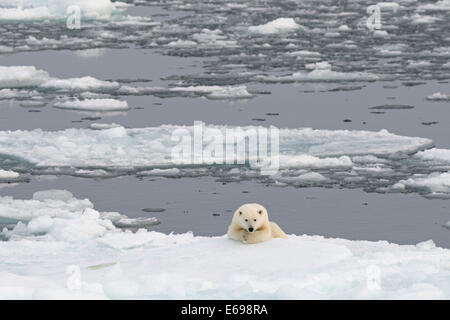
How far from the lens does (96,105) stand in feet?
46.8

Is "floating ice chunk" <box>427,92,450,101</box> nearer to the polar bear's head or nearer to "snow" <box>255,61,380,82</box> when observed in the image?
"snow" <box>255,61,380,82</box>

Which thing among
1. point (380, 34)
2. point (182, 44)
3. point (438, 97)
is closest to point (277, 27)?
point (380, 34)

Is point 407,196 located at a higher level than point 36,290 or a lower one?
higher

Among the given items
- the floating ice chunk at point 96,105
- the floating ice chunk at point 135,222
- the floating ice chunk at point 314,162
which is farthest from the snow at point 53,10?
the floating ice chunk at point 135,222

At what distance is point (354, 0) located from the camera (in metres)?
26.7

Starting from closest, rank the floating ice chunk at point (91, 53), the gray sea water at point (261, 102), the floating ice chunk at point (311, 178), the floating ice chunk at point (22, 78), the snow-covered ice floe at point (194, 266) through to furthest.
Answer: the snow-covered ice floe at point (194, 266) → the gray sea water at point (261, 102) → the floating ice chunk at point (311, 178) → the floating ice chunk at point (22, 78) → the floating ice chunk at point (91, 53)

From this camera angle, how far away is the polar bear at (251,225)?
714cm

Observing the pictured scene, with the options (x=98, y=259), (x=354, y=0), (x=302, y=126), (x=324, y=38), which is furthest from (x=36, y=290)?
(x=354, y=0)

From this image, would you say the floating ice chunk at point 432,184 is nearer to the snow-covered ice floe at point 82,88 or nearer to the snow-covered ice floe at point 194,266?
the snow-covered ice floe at point 194,266

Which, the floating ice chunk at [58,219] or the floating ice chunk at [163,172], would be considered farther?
the floating ice chunk at [163,172]

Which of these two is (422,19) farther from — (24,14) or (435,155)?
(435,155)

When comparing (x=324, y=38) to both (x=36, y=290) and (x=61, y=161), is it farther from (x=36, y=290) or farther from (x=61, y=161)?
(x=36, y=290)

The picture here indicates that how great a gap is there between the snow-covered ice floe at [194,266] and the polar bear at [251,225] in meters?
0.06

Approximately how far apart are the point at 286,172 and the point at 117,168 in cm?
147
